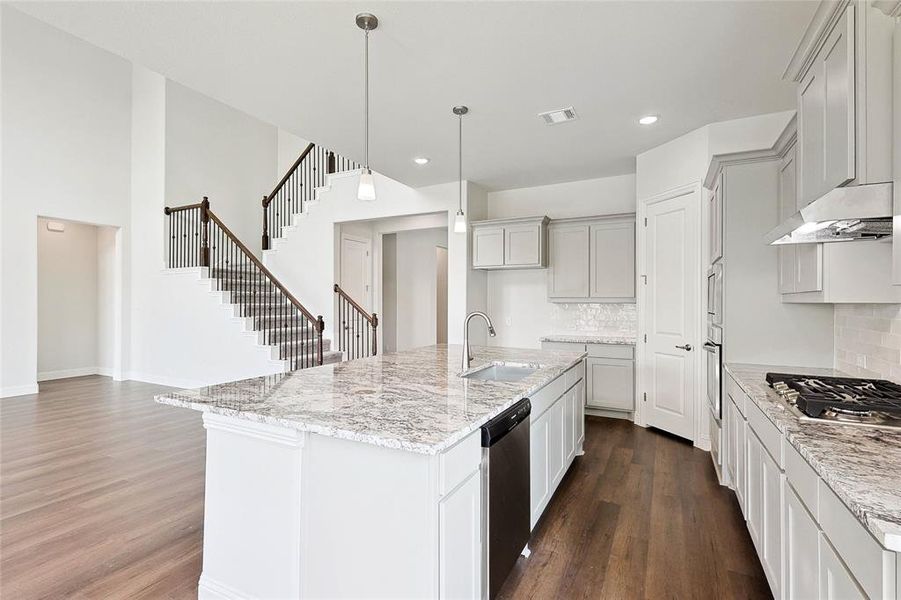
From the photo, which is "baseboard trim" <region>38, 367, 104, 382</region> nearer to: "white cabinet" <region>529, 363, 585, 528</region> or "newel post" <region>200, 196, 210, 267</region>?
"newel post" <region>200, 196, 210, 267</region>

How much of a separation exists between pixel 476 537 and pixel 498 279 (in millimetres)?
4738

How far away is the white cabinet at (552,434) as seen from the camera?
7.80 ft

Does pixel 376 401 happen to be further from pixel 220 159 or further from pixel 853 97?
pixel 220 159

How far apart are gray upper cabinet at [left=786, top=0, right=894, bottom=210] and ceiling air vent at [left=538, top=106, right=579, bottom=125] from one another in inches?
72.6

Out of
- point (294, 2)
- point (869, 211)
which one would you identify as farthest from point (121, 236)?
point (869, 211)

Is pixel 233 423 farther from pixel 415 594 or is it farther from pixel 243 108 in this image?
pixel 243 108

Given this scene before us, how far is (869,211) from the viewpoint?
5.14 feet

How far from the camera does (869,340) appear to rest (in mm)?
2352

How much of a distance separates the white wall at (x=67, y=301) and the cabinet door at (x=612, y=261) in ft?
27.2

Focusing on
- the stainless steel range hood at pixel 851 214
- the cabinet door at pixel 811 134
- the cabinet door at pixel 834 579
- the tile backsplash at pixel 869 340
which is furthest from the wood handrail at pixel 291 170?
the cabinet door at pixel 834 579

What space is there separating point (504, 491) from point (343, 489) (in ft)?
2.35

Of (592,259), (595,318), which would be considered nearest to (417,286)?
(595,318)

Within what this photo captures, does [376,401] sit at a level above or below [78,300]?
below

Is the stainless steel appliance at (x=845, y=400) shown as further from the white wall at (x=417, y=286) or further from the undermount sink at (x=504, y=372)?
the white wall at (x=417, y=286)
